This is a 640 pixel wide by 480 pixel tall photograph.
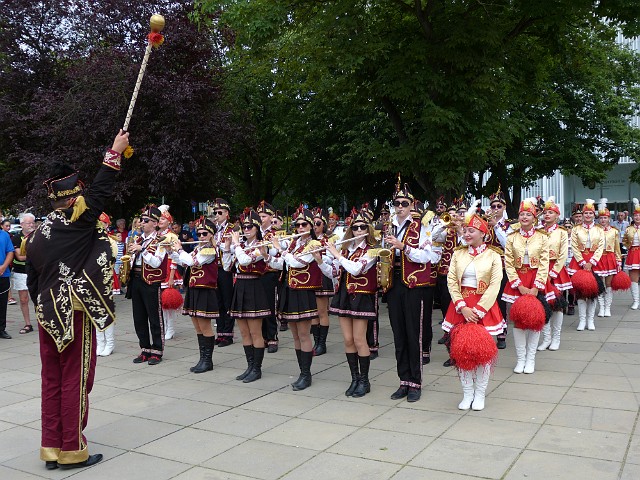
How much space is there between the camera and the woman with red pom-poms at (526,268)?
7793 mm

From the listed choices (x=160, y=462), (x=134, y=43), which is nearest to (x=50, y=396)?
(x=160, y=462)

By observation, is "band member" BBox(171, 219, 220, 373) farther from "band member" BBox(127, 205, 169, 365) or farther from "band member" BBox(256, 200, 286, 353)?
"band member" BBox(256, 200, 286, 353)

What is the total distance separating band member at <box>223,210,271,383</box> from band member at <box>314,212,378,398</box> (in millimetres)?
1084

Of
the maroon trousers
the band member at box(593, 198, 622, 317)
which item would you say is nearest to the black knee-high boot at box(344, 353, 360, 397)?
the maroon trousers

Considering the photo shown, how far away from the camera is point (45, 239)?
5156 millimetres

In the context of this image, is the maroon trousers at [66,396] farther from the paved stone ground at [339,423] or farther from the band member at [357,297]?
the band member at [357,297]

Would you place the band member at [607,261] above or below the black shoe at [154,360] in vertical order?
above

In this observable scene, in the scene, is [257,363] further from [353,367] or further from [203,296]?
[353,367]

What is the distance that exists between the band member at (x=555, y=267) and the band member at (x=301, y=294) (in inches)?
134

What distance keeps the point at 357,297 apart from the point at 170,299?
4.42 metres

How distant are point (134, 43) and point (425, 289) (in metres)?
14.6

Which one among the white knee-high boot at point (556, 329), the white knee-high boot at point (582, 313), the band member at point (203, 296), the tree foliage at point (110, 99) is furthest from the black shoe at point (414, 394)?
the tree foliage at point (110, 99)

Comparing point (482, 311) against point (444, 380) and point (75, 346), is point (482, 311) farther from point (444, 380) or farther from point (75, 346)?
point (75, 346)

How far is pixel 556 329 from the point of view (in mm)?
8984
